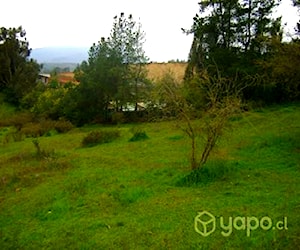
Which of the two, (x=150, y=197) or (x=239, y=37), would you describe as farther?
(x=239, y=37)

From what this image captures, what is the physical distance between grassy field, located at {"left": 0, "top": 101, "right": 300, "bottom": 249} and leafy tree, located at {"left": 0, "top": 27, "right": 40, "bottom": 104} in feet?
88.0

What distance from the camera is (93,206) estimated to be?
8391 millimetres

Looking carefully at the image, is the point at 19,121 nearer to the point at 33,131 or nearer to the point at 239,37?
the point at 33,131

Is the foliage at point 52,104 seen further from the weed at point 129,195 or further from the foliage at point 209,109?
the weed at point 129,195

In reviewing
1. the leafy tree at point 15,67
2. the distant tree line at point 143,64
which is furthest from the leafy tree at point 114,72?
the leafy tree at point 15,67

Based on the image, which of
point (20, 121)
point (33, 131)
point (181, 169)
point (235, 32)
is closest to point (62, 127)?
point (33, 131)

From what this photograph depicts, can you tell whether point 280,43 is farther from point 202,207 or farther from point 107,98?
point 107,98

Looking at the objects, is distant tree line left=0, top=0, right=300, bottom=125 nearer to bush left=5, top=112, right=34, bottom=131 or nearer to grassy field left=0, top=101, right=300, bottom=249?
bush left=5, top=112, right=34, bottom=131

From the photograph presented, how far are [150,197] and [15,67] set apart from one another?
36868 millimetres

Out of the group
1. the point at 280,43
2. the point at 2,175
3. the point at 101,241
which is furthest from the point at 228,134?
the point at 101,241

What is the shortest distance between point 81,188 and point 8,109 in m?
31.3

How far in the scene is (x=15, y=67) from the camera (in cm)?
4159

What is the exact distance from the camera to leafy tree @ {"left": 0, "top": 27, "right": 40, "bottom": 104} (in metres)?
39.7

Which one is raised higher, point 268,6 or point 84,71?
point 268,6
